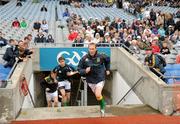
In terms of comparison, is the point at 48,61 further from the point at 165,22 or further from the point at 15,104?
the point at 165,22

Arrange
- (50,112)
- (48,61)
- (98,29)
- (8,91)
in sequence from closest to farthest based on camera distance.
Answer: (8,91) → (50,112) → (48,61) → (98,29)

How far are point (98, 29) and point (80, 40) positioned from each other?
255cm

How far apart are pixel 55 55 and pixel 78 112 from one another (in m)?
7.50

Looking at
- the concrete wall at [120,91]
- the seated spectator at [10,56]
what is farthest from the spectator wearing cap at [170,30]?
the seated spectator at [10,56]

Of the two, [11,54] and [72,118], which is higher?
[11,54]

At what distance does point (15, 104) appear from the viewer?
966cm

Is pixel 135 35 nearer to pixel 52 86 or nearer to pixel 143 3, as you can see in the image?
pixel 52 86

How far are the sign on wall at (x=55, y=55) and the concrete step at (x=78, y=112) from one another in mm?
6914

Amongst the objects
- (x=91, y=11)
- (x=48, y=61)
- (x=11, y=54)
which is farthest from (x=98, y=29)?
(x=91, y=11)

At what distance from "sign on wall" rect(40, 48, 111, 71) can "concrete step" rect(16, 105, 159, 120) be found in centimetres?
691

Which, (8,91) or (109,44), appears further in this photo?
(109,44)

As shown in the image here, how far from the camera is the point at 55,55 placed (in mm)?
17391

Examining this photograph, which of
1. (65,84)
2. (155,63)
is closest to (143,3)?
(155,63)

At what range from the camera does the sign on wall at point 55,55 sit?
681 inches
